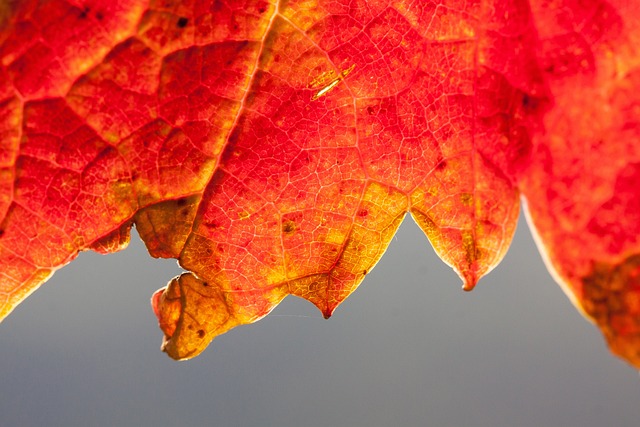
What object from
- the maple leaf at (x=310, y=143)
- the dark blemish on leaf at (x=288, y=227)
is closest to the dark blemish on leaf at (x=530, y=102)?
the maple leaf at (x=310, y=143)

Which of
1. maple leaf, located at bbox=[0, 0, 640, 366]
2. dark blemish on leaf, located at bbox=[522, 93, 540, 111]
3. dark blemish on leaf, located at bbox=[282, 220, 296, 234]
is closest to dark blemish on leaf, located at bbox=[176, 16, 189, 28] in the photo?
maple leaf, located at bbox=[0, 0, 640, 366]

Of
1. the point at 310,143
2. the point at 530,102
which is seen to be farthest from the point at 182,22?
the point at 530,102

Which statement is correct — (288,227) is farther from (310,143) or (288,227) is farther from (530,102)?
(530,102)

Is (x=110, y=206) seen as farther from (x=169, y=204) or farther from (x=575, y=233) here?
(x=575, y=233)

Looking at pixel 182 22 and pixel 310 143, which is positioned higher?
pixel 182 22

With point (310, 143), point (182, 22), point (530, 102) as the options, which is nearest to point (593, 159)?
point (530, 102)

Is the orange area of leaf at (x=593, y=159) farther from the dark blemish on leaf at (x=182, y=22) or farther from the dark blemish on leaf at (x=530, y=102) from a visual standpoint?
the dark blemish on leaf at (x=182, y=22)

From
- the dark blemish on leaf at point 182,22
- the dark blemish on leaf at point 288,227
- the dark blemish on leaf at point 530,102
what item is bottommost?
the dark blemish on leaf at point 288,227

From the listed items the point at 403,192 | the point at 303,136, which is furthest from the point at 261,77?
the point at 403,192
